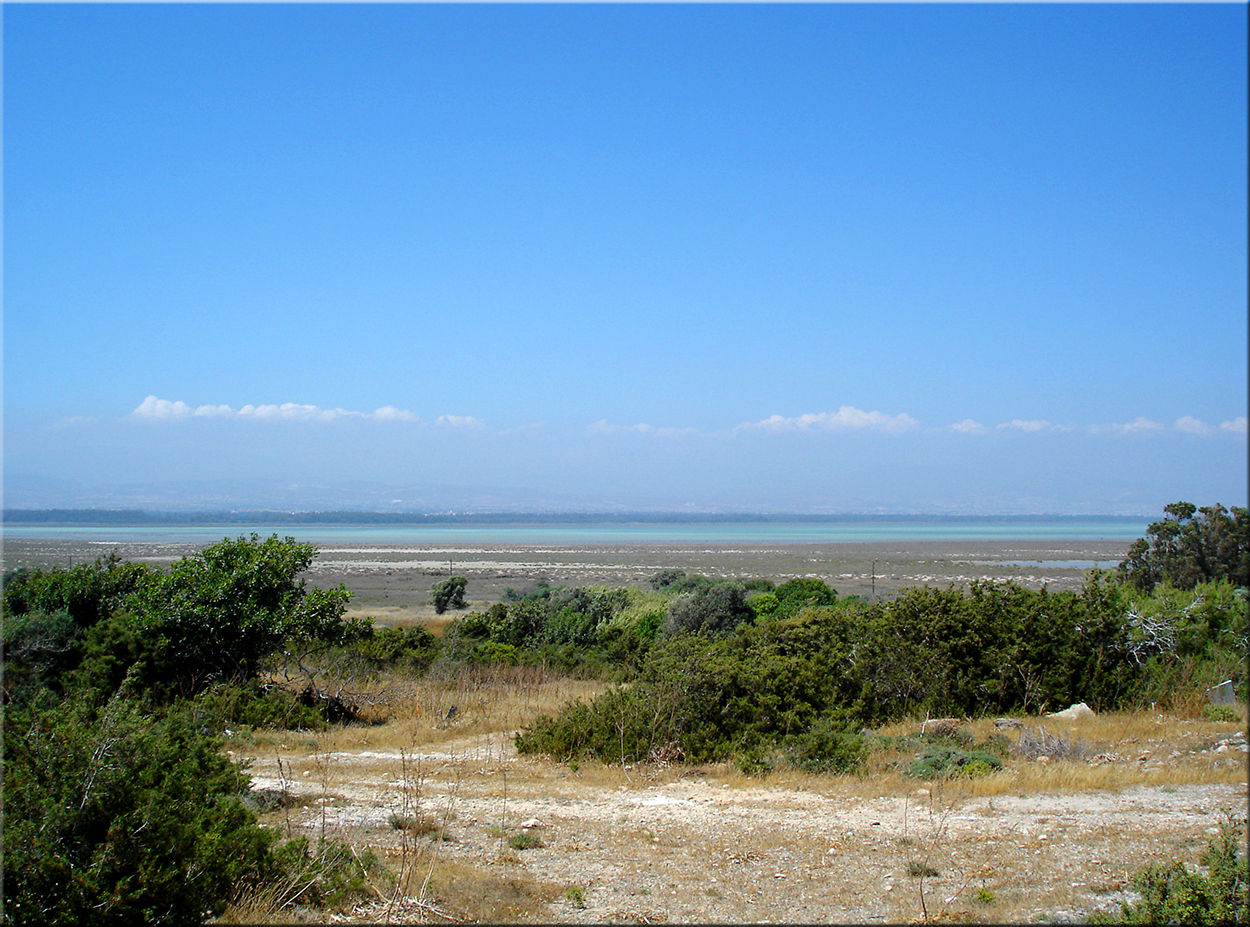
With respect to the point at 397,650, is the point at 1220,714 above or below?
above

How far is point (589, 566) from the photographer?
65.4m

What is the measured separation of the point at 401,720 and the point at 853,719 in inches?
299

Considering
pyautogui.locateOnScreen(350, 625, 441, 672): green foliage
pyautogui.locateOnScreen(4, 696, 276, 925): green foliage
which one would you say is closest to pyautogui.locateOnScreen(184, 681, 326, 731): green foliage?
pyautogui.locateOnScreen(350, 625, 441, 672): green foliage

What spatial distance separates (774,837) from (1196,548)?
1976 centimetres

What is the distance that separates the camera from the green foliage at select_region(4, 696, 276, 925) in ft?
14.0

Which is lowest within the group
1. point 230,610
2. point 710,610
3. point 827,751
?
point 710,610

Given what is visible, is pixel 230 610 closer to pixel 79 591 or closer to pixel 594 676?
pixel 79 591

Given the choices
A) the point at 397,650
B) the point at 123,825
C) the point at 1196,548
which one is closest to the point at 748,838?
the point at 123,825

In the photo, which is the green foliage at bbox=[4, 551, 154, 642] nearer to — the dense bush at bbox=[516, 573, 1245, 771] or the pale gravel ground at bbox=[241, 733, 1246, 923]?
the pale gravel ground at bbox=[241, 733, 1246, 923]

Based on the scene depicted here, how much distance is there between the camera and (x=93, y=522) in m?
103

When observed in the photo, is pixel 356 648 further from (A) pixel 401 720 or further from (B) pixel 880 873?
(B) pixel 880 873

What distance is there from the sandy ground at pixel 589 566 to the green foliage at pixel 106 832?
29212 millimetres

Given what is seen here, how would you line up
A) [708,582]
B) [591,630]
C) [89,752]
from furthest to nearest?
1. [708,582]
2. [591,630]
3. [89,752]

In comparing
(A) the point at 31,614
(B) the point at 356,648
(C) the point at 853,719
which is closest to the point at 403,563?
(B) the point at 356,648
